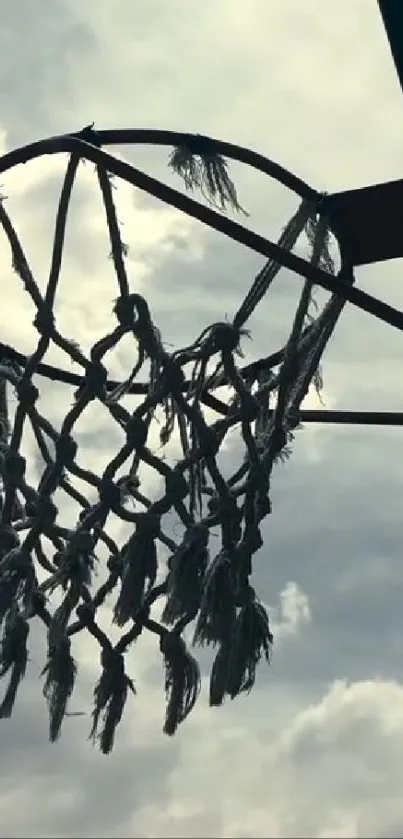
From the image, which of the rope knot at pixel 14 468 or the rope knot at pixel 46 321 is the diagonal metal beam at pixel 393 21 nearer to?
the rope knot at pixel 46 321

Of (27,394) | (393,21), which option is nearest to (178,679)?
(27,394)

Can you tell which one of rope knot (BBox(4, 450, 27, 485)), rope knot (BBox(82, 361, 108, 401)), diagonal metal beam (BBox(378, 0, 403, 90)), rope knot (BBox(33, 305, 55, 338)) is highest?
diagonal metal beam (BBox(378, 0, 403, 90))

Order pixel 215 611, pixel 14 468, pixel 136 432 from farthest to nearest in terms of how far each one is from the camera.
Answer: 1. pixel 14 468
2. pixel 136 432
3. pixel 215 611

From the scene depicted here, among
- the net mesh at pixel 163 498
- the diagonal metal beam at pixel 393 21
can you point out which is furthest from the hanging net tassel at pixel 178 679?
the diagonal metal beam at pixel 393 21

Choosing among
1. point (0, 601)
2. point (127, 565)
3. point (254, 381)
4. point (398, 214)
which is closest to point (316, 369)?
point (254, 381)

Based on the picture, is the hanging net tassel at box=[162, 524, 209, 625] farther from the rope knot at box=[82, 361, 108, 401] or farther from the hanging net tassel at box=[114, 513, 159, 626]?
the rope knot at box=[82, 361, 108, 401]

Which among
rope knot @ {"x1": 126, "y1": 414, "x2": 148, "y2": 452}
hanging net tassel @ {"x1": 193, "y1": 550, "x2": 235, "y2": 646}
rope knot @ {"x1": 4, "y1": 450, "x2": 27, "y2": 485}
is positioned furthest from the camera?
rope knot @ {"x1": 4, "y1": 450, "x2": 27, "y2": 485}

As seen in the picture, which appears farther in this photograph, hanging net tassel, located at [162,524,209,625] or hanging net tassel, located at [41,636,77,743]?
hanging net tassel, located at [41,636,77,743]

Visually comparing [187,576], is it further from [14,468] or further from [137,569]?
A: [14,468]

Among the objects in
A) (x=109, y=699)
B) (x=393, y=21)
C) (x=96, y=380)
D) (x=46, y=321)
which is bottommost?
(x=109, y=699)

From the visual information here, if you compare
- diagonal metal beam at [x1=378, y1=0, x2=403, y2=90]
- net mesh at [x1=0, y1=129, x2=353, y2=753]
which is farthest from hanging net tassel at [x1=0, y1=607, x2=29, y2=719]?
diagonal metal beam at [x1=378, y1=0, x2=403, y2=90]

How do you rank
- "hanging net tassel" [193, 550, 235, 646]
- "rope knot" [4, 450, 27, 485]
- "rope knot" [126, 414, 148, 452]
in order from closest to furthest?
"hanging net tassel" [193, 550, 235, 646], "rope knot" [126, 414, 148, 452], "rope knot" [4, 450, 27, 485]

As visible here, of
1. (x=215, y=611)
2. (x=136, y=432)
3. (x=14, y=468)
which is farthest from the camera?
(x=14, y=468)

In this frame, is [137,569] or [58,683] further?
[58,683]
